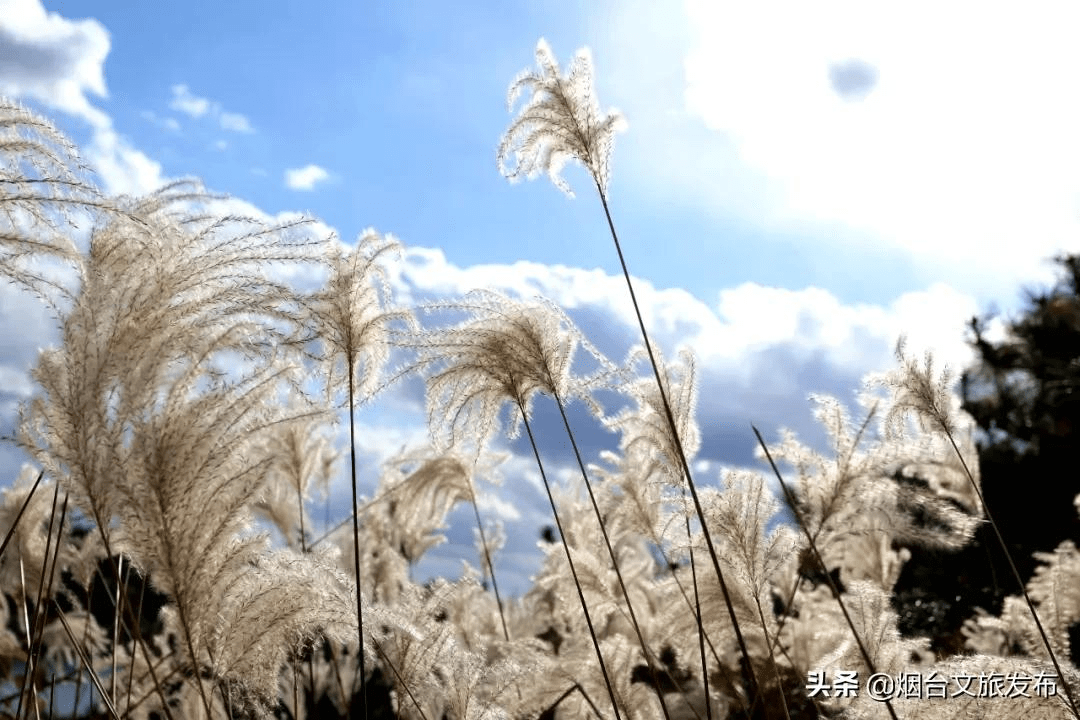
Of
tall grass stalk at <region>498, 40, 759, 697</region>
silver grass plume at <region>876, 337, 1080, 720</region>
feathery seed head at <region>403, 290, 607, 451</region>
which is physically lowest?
silver grass plume at <region>876, 337, 1080, 720</region>

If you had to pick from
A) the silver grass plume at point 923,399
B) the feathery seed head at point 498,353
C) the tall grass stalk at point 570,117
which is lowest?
the silver grass plume at point 923,399

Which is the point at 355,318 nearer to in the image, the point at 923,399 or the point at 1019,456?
the point at 923,399

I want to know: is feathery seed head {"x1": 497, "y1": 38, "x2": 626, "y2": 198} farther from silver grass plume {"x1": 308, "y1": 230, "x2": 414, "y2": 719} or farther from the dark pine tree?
the dark pine tree

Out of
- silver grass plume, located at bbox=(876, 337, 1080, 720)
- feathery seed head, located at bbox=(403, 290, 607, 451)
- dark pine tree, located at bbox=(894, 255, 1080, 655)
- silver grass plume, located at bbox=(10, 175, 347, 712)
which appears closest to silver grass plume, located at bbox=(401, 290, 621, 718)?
feathery seed head, located at bbox=(403, 290, 607, 451)

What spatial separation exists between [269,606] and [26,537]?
237cm

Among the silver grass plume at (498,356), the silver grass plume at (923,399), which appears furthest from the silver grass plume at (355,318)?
the silver grass plume at (923,399)

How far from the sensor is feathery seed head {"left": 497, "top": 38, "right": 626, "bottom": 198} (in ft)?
9.16

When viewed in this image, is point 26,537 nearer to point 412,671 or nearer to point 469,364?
point 412,671

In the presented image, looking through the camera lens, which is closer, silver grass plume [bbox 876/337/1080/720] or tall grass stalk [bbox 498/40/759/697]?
tall grass stalk [bbox 498/40/759/697]

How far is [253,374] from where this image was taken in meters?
1.87

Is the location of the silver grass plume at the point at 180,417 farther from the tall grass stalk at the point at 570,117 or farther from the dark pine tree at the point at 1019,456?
the dark pine tree at the point at 1019,456

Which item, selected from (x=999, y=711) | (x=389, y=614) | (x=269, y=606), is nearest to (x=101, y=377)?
(x=269, y=606)

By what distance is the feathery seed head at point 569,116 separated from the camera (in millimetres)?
2791

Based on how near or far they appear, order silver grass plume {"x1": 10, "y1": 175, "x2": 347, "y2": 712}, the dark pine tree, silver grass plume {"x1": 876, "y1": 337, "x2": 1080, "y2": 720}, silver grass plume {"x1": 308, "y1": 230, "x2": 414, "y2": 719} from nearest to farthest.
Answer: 1. silver grass plume {"x1": 10, "y1": 175, "x2": 347, "y2": 712}
2. silver grass plume {"x1": 308, "y1": 230, "x2": 414, "y2": 719}
3. silver grass plume {"x1": 876, "y1": 337, "x2": 1080, "y2": 720}
4. the dark pine tree
